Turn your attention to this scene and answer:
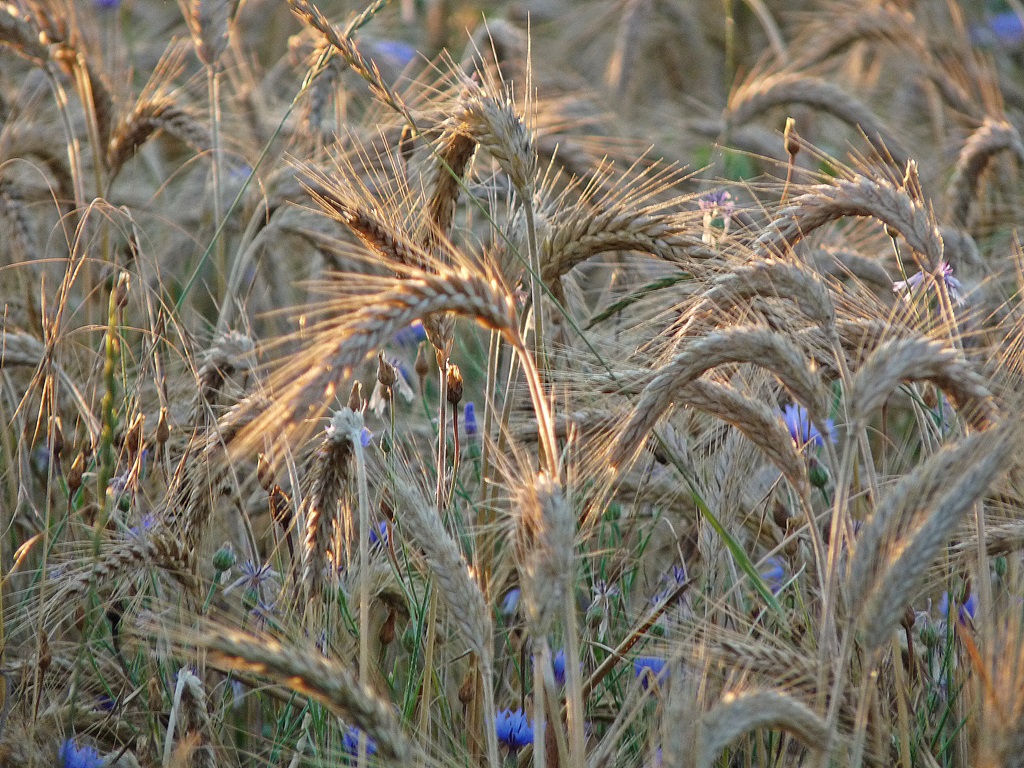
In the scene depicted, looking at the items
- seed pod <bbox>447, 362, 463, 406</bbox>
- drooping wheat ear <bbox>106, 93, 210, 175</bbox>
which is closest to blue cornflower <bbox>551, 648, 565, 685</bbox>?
seed pod <bbox>447, 362, 463, 406</bbox>

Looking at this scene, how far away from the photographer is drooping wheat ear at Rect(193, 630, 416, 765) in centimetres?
123

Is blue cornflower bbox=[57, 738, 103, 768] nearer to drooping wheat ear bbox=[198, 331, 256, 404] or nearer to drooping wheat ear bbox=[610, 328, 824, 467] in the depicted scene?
drooping wheat ear bbox=[198, 331, 256, 404]

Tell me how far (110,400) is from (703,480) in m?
1.06

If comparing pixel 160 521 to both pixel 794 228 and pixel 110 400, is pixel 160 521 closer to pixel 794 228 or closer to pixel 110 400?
pixel 110 400

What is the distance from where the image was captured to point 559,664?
2.13 metres

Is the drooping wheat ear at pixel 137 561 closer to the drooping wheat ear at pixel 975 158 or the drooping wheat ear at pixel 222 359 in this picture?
the drooping wheat ear at pixel 222 359

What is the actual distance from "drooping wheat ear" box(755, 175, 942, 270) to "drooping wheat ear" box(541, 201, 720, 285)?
123mm

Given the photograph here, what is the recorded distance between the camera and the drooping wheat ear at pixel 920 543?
126 cm

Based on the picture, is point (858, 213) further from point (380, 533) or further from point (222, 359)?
point (222, 359)

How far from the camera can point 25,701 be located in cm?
189

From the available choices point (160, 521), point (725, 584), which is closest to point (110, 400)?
point (160, 521)

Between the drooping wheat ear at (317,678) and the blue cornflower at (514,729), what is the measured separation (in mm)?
621

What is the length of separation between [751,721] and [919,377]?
503 millimetres

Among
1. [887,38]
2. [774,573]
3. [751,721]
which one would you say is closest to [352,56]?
[751,721]
